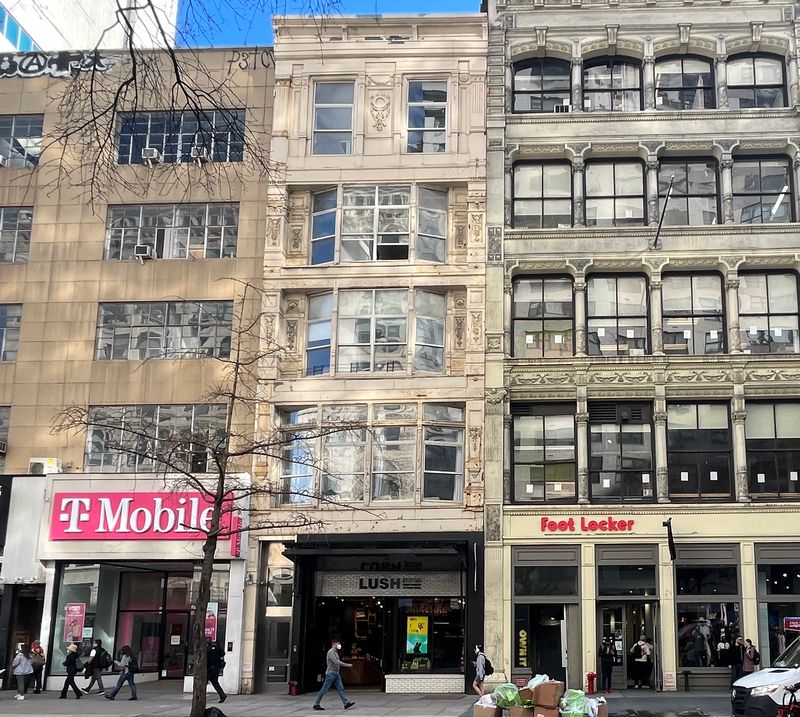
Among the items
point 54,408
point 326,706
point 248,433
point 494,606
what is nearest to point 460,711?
point 326,706

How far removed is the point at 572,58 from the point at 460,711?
69.8 ft

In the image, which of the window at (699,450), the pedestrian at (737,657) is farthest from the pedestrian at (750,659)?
the window at (699,450)

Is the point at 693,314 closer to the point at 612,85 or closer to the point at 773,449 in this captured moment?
the point at 773,449

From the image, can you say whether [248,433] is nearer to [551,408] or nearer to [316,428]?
[316,428]

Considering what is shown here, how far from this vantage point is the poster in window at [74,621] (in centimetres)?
2852

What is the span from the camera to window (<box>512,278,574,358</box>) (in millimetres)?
30797

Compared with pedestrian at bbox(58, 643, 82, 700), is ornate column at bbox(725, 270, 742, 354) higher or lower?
higher

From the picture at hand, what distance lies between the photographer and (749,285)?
30.7m

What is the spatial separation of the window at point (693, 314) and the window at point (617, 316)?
731 mm

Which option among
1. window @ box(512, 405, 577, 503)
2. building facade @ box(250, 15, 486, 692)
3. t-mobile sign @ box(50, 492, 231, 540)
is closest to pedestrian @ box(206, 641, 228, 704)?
building facade @ box(250, 15, 486, 692)

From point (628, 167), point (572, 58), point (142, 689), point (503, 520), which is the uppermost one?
point (572, 58)

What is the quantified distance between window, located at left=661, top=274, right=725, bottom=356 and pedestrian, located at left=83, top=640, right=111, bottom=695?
1878cm

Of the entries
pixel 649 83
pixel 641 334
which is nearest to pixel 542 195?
pixel 649 83

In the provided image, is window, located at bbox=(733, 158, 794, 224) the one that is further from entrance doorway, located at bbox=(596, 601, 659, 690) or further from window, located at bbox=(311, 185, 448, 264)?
entrance doorway, located at bbox=(596, 601, 659, 690)
